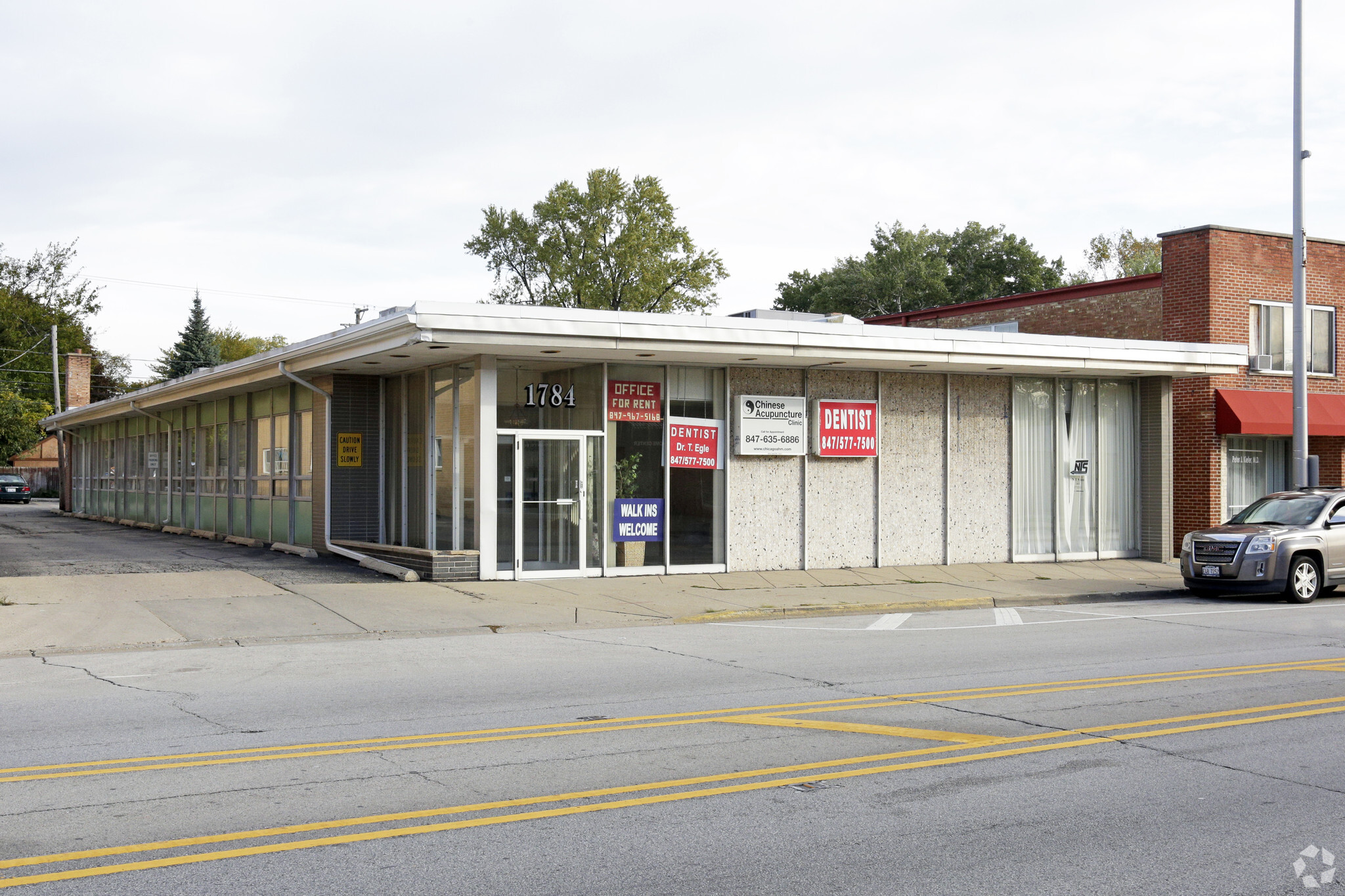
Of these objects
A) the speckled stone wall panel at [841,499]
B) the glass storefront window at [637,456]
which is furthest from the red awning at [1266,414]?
the glass storefront window at [637,456]

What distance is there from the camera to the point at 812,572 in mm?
19938

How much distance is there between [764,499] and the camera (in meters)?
20.0

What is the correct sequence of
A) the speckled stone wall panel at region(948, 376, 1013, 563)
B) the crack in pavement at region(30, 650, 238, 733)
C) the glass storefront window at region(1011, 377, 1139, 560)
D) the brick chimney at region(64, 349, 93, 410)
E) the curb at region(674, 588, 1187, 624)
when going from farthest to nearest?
the brick chimney at region(64, 349, 93, 410)
the glass storefront window at region(1011, 377, 1139, 560)
the speckled stone wall panel at region(948, 376, 1013, 563)
the curb at region(674, 588, 1187, 624)
the crack in pavement at region(30, 650, 238, 733)

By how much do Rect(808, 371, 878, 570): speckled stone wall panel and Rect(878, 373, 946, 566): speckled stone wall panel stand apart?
30 centimetres

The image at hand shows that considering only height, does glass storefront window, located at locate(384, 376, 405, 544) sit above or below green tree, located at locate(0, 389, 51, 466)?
below

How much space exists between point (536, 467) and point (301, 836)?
12730 millimetres

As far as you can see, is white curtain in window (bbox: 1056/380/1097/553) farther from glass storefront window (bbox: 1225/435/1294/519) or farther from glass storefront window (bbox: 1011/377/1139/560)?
glass storefront window (bbox: 1225/435/1294/519)

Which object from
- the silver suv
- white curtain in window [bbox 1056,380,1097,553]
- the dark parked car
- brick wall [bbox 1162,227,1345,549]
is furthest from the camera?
the dark parked car

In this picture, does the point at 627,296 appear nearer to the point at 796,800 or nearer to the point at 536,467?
the point at 536,467

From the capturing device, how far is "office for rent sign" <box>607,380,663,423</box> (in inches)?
742

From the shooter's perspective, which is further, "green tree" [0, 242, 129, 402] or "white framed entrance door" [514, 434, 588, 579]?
"green tree" [0, 242, 129, 402]

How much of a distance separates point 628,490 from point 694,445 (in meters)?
1.35

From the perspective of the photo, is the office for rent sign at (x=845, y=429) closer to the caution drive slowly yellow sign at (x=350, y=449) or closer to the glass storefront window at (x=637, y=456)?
the glass storefront window at (x=637, y=456)

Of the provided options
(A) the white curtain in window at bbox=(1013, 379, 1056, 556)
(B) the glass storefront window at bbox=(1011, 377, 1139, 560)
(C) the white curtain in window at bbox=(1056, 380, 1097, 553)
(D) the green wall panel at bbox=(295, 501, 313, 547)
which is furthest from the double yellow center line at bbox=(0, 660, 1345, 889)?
(D) the green wall panel at bbox=(295, 501, 313, 547)
